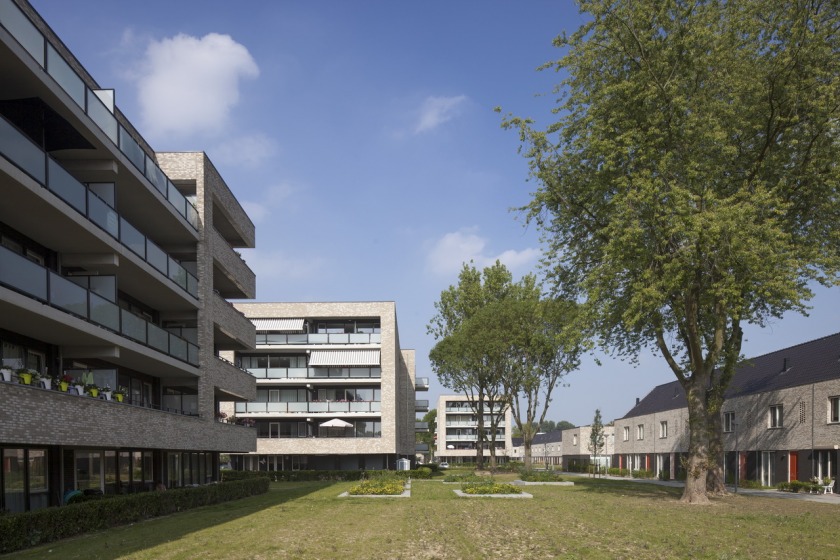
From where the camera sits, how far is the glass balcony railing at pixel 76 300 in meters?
16.7

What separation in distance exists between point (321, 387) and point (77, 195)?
42.2 meters

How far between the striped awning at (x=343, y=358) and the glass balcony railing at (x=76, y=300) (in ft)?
99.5

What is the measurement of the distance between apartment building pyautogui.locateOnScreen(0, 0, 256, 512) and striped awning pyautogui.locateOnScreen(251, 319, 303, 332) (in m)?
25.0

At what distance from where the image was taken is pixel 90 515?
1931cm

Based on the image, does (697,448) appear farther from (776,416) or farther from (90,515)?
(90,515)

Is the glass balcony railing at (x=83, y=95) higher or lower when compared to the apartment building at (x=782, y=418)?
higher


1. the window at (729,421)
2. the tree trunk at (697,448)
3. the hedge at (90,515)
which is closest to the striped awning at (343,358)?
the window at (729,421)

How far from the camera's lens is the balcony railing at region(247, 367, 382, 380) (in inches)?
2335

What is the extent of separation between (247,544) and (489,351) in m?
40.5

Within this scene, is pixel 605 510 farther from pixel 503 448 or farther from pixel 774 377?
pixel 503 448

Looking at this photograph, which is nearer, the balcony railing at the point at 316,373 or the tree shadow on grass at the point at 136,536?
the tree shadow on grass at the point at 136,536

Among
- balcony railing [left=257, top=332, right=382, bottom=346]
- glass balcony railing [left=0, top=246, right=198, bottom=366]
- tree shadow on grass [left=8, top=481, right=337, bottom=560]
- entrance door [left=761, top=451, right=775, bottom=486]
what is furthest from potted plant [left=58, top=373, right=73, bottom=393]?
balcony railing [left=257, top=332, right=382, bottom=346]

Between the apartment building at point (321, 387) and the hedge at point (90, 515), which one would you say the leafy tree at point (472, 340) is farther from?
the hedge at point (90, 515)

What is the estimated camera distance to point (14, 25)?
53.6ft
